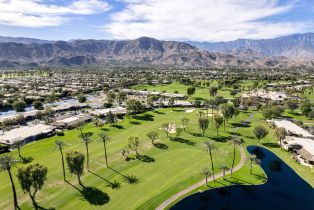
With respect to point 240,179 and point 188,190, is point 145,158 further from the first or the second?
point 240,179

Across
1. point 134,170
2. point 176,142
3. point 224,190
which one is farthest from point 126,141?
point 224,190

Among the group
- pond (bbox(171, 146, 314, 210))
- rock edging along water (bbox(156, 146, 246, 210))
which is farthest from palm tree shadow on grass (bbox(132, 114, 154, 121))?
pond (bbox(171, 146, 314, 210))

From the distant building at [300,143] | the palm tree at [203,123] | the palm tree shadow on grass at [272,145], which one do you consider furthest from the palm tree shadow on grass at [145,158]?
the distant building at [300,143]

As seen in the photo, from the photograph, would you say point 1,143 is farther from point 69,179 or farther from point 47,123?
point 69,179

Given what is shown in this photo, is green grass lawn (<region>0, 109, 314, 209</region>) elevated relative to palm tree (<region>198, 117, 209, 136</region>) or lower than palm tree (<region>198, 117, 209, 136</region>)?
lower

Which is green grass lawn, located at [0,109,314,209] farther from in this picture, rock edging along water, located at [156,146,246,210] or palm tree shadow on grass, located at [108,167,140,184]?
rock edging along water, located at [156,146,246,210]
